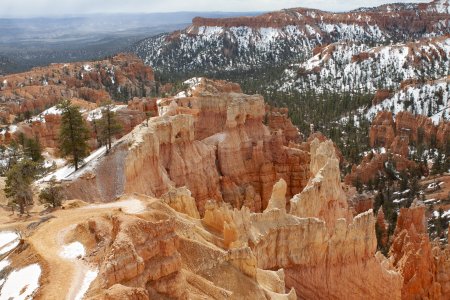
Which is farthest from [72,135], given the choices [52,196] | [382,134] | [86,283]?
[382,134]

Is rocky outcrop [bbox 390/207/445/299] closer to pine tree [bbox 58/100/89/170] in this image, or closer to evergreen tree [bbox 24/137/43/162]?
pine tree [bbox 58/100/89/170]

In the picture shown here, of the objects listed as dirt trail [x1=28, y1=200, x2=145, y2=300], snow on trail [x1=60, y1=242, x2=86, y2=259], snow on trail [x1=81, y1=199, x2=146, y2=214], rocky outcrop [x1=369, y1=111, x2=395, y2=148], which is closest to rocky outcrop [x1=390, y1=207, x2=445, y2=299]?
snow on trail [x1=81, y1=199, x2=146, y2=214]

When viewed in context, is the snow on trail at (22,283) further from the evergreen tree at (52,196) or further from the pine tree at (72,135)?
the pine tree at (72,135)

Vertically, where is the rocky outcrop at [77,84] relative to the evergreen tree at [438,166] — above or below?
above

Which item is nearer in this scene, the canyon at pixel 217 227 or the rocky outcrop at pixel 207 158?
the canyon at pixel 217 227

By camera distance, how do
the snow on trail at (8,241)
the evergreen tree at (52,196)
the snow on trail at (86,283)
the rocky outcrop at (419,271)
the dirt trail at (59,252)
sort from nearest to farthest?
Result: the snow on trail at (86,283)
the dirt trail at (59,252)
the snow on trail at (8,241)
the evergreen tree at (52,196)
the rocky outcrop at (419,271)

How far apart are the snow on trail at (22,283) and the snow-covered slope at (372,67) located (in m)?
135

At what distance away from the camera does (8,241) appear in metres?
21.7

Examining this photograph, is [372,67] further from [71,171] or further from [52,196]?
[52,196]

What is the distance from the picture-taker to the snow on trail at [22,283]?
15128mm

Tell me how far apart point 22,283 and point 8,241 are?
6702mm

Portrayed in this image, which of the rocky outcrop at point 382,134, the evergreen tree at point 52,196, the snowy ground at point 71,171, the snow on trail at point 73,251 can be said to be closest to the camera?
the snow on trail at point 73,251

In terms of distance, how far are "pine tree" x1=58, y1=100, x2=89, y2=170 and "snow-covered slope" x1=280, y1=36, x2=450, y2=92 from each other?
4570 inches

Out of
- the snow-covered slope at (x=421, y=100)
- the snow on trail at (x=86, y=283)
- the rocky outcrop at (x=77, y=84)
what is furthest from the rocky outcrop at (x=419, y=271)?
the snow-covered slope at (x=421, y=100)
